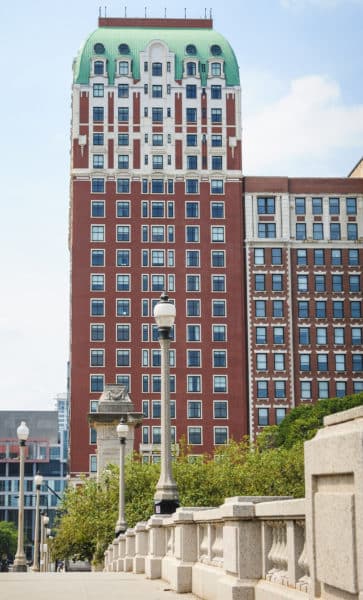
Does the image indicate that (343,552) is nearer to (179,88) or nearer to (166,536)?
(166,536)

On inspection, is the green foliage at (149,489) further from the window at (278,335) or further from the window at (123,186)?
the window at (123,186)

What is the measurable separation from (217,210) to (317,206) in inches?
443

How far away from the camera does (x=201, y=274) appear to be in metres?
110

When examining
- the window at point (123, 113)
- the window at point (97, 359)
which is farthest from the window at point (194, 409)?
the window at point (123, 113)

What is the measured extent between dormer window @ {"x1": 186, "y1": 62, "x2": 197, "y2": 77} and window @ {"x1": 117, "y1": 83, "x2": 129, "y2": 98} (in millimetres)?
6968

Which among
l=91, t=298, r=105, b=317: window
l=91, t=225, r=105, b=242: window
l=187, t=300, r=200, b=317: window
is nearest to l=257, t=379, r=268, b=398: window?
l=187, t=300, r=200, b=317: window

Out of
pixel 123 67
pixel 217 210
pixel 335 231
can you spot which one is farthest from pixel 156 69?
pixel 335 231

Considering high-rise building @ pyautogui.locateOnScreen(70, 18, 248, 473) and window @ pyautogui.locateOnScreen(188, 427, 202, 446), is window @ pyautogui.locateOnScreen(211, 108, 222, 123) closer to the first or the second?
high-rise building @ pyautogui.locateOnScreen(70, 18, 248, 473)

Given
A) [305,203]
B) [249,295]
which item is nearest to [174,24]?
[305,203]

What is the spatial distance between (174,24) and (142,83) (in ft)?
35.7

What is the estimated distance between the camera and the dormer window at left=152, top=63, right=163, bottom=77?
114250mm

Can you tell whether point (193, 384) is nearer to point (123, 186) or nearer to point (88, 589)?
point (123, 186)

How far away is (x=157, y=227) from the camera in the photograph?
11169cm

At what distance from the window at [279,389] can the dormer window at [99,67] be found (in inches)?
1541
